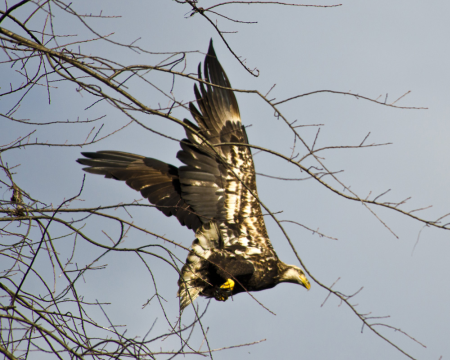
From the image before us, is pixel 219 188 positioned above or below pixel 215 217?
above

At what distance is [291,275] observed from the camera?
7.38m

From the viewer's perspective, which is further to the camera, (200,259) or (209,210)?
(209,210)

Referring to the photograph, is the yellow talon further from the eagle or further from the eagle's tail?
the eagle's tail

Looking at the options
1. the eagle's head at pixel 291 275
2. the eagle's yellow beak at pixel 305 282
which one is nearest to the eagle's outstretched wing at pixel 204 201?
the eagle's head at pixel 291 275

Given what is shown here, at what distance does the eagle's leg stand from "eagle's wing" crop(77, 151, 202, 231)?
0.94 m

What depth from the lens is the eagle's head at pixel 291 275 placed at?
7.38 metres

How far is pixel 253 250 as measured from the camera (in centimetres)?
702

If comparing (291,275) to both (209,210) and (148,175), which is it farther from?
(148,175)

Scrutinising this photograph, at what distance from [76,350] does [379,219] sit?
8.21 feet

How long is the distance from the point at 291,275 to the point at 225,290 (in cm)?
129

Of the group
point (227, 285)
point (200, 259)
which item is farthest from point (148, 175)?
point (227, 285)

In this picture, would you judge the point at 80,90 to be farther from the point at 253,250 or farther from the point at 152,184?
the point at 253,250

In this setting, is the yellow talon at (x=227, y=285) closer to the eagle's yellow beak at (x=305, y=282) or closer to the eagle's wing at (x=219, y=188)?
the eagle's wing at (x=219, y=188)

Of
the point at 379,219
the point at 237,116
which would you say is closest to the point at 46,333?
the point at 379,219
